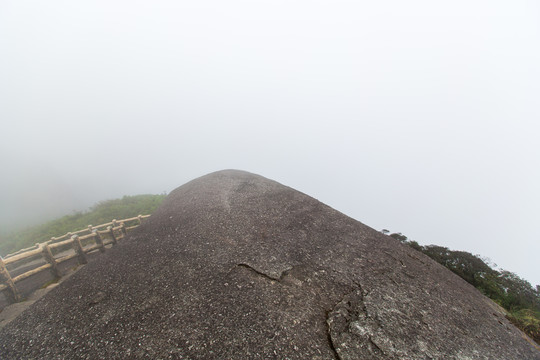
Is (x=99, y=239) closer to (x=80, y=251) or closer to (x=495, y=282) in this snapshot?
(x=80, y=251)

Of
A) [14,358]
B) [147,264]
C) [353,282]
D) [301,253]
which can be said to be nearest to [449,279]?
[353,282]

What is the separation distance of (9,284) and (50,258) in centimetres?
161

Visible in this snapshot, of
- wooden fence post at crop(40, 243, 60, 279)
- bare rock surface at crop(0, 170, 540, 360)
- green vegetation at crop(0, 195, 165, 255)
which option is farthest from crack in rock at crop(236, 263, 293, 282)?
green vegetation at crop(0, 195, 165, 255)

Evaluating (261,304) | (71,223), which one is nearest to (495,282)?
(261,304)

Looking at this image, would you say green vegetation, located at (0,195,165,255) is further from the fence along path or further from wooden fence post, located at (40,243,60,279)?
wooden fence post, located at (40,243,60,279)

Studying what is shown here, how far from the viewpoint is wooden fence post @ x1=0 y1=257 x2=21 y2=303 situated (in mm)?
7523

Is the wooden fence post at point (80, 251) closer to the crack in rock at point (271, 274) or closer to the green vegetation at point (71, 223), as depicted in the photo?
the green vegetation at point (71, 223)

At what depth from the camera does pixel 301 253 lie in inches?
267

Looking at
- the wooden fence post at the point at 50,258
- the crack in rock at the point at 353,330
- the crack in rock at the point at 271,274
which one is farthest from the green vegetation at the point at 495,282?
the wooden fence post at the point at 50,258

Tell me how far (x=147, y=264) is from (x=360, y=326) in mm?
6092

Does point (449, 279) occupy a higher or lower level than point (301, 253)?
lower

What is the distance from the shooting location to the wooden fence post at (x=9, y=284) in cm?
752

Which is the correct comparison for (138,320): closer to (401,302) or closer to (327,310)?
(327,310)

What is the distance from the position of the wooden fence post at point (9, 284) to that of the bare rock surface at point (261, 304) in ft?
11.0
